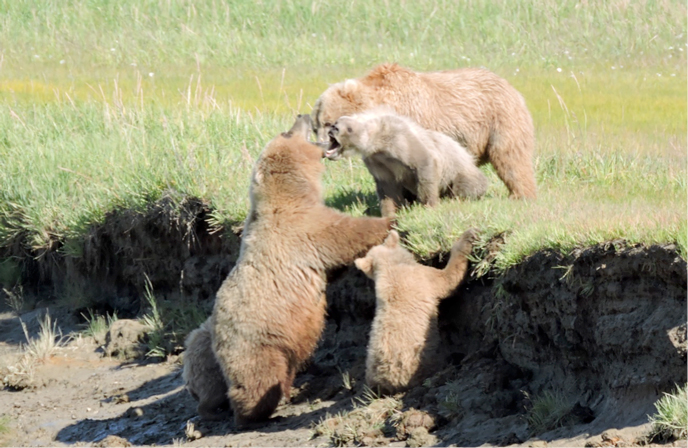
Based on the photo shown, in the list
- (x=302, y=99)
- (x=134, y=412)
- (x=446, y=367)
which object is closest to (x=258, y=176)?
(x=446, y=367)

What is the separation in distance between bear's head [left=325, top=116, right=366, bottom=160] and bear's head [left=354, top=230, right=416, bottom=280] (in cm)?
104

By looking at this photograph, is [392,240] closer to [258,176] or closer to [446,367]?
[446,367]

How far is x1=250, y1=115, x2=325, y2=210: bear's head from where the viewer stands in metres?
6.83

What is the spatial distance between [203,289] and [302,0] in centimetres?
1875

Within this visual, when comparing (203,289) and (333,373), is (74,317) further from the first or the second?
(333,373)

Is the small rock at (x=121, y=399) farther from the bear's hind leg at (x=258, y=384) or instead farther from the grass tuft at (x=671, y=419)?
the grass tuft at (x=671, y=419)

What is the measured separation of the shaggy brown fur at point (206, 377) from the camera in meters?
7.19

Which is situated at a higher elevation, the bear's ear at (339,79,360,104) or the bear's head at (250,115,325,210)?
the bear's ear at (339,79,360,104)

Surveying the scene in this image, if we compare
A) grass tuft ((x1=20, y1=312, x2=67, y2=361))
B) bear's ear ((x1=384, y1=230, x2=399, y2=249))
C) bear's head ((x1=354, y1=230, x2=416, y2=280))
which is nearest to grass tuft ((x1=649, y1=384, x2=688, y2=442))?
bear's head ((x1=354, y1=230, x2=416, y2=280))

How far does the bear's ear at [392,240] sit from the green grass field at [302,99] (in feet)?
0.86

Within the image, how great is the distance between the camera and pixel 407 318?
20.9 ft

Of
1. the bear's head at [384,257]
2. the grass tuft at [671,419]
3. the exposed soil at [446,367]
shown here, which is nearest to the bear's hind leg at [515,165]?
the exposed soil at [446,367]

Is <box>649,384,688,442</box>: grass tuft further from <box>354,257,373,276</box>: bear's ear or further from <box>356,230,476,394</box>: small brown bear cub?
<box>354,257,373,276</box>: bear's ear

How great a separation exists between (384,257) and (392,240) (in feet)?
0.53
